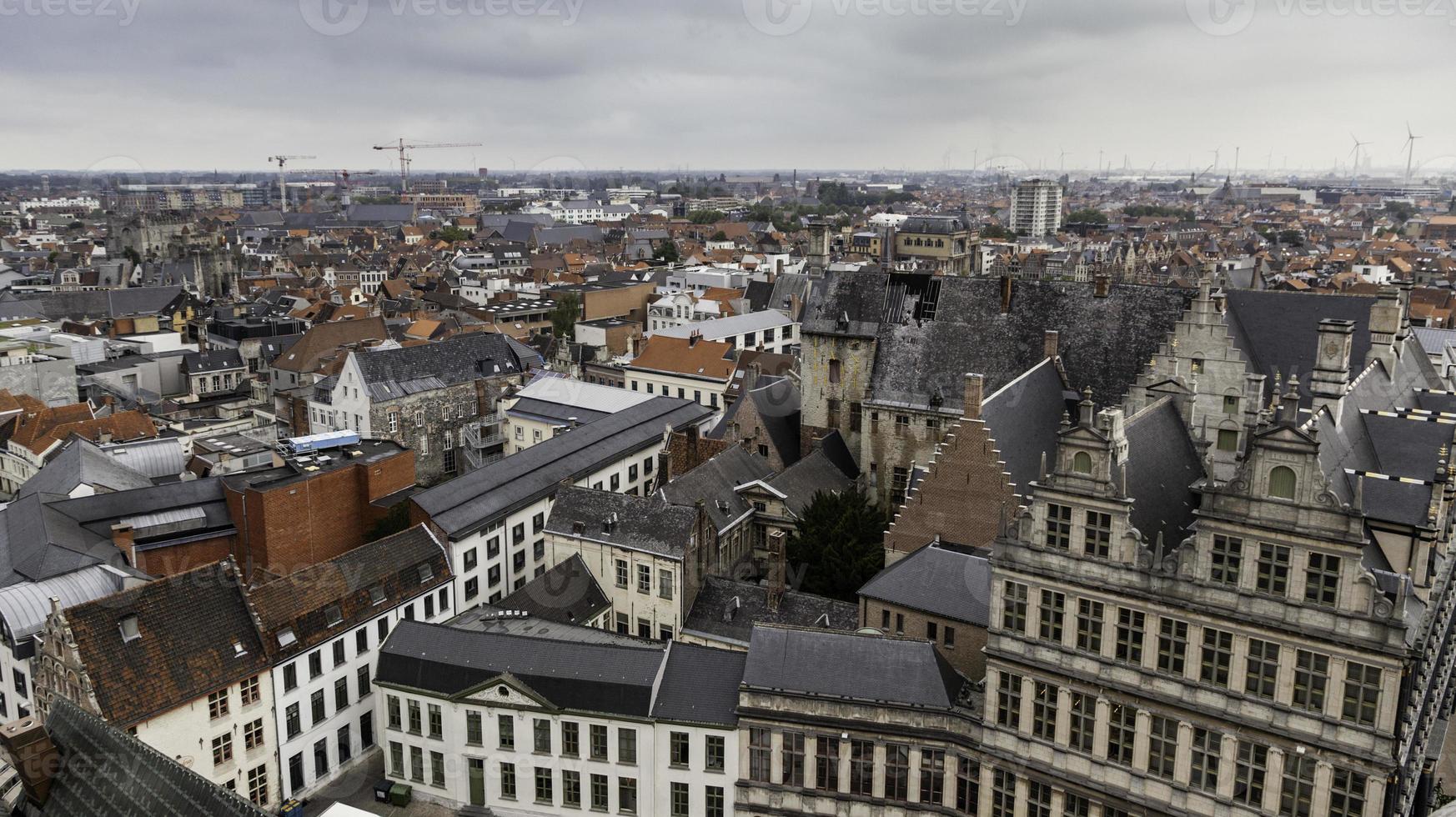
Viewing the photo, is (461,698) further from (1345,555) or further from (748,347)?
(748,347)

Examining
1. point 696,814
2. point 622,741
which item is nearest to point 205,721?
point 622,741

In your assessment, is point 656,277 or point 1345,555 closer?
point 1345,555

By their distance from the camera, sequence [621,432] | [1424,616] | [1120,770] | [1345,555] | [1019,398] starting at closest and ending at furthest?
[1345,555], [1424,616], [1120,770], [1019,398], [621,432]

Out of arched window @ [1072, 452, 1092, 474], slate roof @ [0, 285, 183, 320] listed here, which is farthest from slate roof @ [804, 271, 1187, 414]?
slate roof @ [0, 285, 183, 320]

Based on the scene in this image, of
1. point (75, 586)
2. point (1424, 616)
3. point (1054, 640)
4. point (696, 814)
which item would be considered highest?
point (1424, 616)

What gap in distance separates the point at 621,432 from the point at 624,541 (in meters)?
20.2

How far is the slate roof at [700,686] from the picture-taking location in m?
36.9

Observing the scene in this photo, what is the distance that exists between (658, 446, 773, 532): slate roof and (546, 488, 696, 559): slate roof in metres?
1.82

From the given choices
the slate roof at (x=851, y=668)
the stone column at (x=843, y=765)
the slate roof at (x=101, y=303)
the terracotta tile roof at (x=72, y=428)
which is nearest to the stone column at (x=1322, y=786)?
the slate roof at (x=851, y=668)

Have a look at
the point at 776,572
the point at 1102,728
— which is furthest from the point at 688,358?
the point at 1102,728

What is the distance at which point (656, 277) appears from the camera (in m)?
158

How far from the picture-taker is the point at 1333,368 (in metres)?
38.2

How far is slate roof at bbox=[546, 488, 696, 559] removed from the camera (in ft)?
161

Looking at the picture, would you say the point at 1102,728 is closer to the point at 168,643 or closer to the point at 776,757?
the point at 776,757
